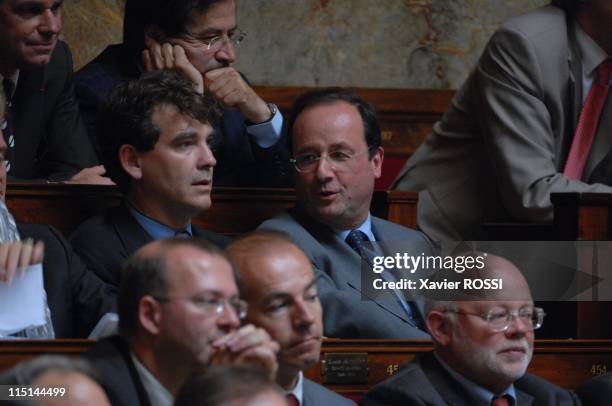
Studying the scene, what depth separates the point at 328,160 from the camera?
438 cm

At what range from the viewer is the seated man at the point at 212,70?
4648mm

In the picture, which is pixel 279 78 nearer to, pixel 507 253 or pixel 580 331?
pixel 507 253

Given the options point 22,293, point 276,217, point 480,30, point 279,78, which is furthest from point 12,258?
point 480,30

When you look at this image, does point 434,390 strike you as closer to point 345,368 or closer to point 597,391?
point 345,368

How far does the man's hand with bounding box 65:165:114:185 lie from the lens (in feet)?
15.0

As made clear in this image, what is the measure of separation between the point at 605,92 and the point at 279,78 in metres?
1.99

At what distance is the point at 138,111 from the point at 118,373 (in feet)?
4.25

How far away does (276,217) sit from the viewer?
170 inches

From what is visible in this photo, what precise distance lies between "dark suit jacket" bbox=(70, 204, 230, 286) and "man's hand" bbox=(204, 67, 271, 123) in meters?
0.70

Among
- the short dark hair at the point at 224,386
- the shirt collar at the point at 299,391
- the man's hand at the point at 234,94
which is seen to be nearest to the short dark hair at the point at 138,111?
the man's hand at the point at 234,94

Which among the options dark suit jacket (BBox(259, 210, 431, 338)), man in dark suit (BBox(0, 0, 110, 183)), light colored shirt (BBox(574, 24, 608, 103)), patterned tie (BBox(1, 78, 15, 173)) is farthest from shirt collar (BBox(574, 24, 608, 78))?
patterned tie (BBox(1, 78, 15, 173))

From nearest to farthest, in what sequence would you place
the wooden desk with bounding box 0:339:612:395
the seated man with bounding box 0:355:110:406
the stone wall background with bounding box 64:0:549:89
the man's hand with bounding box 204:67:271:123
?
the seated man with bounding box 0:355:110:406 < the wooden desk with bounding box 0:339:612:395 < the man's hand with bounding box 204:67:271:123 < the stone wall background with bounding box 64:0:549:89

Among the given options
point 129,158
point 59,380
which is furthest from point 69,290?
point 59,380

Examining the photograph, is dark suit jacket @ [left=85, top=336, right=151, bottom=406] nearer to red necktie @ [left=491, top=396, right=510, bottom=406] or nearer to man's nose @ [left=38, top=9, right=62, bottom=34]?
red necktie @ [left=491, top=396, right=510, bottom=406]
